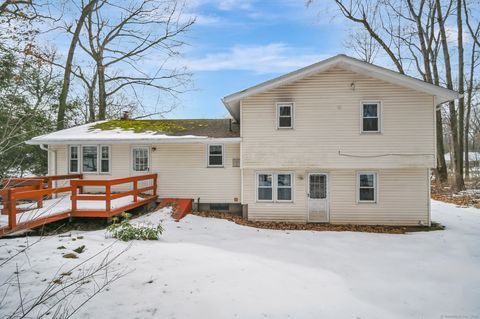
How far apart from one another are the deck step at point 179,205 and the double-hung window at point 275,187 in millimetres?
3108

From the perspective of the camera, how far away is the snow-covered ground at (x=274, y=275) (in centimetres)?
473

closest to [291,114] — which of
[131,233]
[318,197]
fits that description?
[318,197]

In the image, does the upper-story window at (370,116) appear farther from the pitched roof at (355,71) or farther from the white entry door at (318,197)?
the white entry door at (318,197)

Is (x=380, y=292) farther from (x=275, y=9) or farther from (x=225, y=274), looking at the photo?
(x=275, y=9)

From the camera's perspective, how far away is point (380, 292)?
575 cm

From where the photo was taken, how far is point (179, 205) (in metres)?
11.9

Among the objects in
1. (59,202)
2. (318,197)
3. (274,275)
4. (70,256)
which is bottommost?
(274,275)

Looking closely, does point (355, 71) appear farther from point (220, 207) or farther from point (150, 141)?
point (150, 141)

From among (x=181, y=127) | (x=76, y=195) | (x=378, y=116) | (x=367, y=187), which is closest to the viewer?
(x=76, y=195)

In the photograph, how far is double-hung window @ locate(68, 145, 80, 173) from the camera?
1309 cm

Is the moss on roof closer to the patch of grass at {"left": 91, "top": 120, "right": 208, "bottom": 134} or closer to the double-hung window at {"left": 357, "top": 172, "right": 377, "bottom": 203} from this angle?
the patch of grass at {"left": 91, "top": 120, "right": 208, "bottom": 134}

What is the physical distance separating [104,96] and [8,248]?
1847cm

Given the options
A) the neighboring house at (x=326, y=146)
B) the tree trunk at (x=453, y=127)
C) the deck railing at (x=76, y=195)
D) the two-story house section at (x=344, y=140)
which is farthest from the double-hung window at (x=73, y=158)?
the tree trunk at (x=453, y=127)

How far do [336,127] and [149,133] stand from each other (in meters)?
8.41
